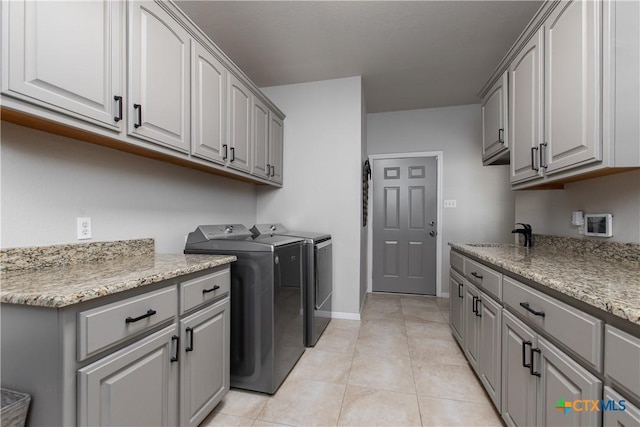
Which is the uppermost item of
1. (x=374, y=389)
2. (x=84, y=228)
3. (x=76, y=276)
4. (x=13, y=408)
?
(x=84, y=228)

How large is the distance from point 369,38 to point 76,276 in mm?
2573

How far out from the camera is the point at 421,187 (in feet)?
13.4

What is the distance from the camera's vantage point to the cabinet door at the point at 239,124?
2213 mm

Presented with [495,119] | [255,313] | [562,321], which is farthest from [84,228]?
[495,119]

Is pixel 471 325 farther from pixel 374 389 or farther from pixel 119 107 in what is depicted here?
pixel 119 107

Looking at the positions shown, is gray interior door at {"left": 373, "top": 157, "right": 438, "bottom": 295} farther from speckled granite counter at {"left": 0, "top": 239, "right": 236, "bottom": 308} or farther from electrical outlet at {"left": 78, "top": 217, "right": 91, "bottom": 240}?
electrical outlet at {"left": 78, "top": 217, "right": 91, "bottom": 240}

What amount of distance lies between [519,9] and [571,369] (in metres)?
2.37

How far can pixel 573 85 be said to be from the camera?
53.5 inches

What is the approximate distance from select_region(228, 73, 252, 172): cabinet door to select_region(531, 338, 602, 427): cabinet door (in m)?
2.14

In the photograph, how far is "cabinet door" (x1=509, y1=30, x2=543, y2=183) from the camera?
5.42ft

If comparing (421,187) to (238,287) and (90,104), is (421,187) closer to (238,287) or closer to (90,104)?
(238,287)

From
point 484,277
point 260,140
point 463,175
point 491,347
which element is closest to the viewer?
point 491,347

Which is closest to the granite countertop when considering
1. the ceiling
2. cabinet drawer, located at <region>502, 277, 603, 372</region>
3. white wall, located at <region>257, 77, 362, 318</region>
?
cabinet drawer, located at <region>502, 277, 603, 372</region>

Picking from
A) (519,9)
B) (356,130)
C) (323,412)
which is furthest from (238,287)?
(519,9)
